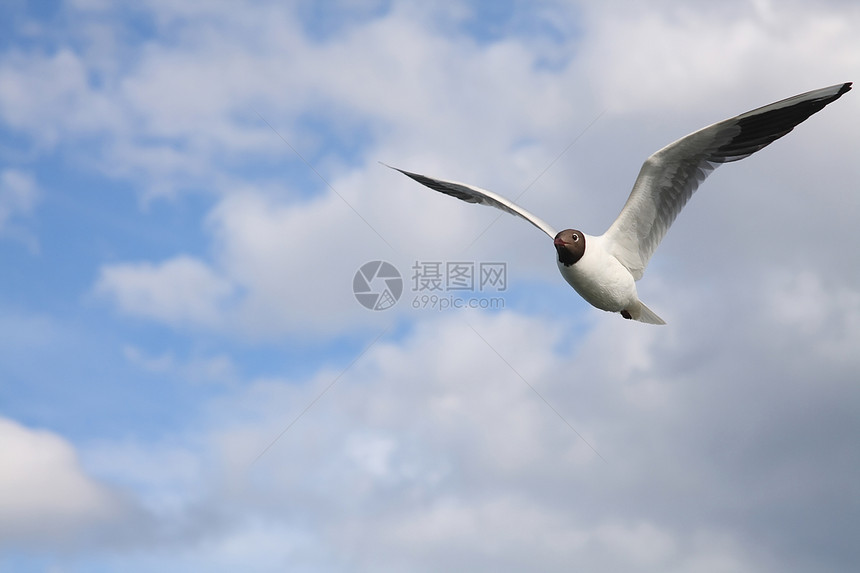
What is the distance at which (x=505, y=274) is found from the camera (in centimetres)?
1308

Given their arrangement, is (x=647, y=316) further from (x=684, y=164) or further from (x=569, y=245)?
(x=684, y=164)

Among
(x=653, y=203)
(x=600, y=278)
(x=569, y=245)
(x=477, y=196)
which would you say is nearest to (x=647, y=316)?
(x=600, y=278)

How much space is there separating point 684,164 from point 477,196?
3333 mm

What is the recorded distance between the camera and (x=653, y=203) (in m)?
11.3

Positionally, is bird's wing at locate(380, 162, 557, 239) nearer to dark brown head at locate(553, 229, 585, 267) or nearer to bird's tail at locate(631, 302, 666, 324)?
dark brown head at locate(553, 229, 585, 267)

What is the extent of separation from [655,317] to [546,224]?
2006mm

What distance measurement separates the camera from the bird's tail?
39.4ft

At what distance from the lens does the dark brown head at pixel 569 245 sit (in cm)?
1082

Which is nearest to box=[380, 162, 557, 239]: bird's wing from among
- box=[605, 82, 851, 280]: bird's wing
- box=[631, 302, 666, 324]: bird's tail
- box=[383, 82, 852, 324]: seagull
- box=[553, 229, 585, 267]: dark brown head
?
box=[383, 82, 852, 324]: seagull

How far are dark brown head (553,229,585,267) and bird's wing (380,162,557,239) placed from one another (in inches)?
26.4

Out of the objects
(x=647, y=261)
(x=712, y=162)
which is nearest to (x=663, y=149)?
(x=712, y=162)

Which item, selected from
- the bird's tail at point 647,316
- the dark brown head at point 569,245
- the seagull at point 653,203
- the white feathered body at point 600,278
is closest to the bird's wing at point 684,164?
the seagull at point 653,203

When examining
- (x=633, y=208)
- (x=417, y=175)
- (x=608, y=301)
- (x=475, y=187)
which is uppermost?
(x=417, y=175)

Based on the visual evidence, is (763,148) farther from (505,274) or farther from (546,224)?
(505,274)
